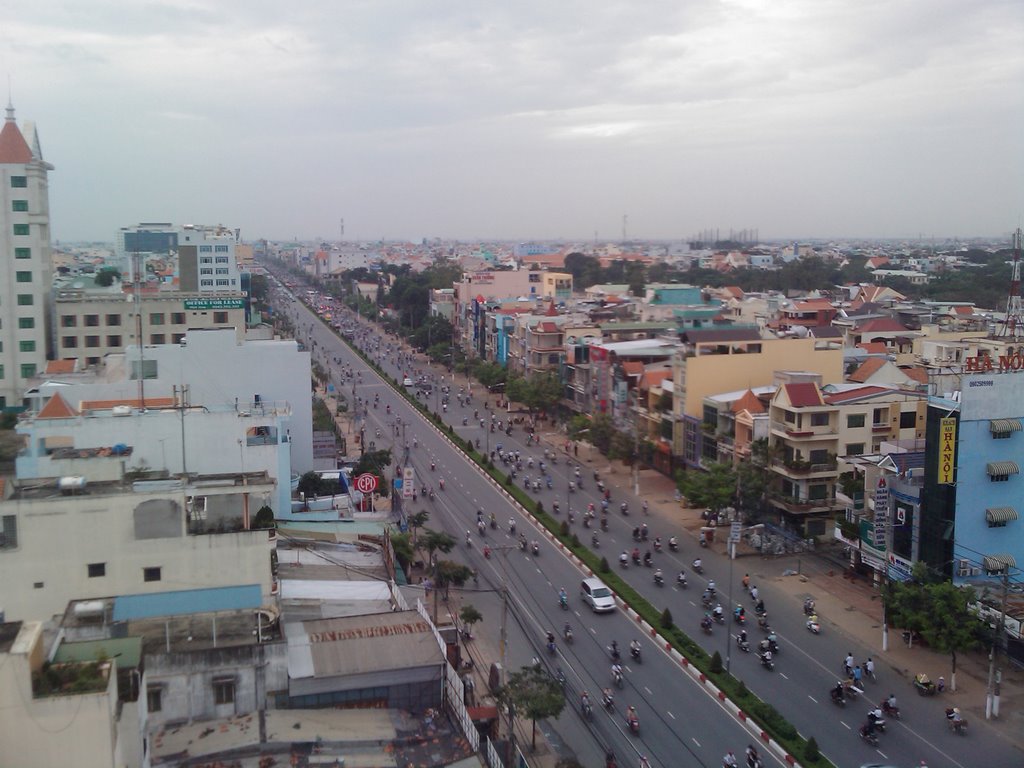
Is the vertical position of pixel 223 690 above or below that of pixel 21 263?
below

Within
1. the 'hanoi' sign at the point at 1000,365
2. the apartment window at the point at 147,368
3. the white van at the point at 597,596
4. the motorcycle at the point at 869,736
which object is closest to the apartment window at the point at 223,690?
the motorcycle at the point at 869,736

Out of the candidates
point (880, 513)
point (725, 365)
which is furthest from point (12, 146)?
point (880, 513)

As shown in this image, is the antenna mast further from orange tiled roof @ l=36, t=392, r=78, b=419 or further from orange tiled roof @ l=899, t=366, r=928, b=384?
orange tiled roof @ l=36, t=392, r=78, b=419

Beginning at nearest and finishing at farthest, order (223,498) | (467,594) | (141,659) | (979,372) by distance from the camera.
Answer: (141,659) → (223,498) → (979,372) → (467,594)

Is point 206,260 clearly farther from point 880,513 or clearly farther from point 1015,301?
point 880,513

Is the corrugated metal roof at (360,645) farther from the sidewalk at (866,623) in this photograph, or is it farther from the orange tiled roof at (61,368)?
the orange tiled roof at (61,368)

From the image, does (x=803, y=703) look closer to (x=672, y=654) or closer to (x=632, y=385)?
(x=672, y=654)

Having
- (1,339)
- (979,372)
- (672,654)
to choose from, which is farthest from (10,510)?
(1,339)
